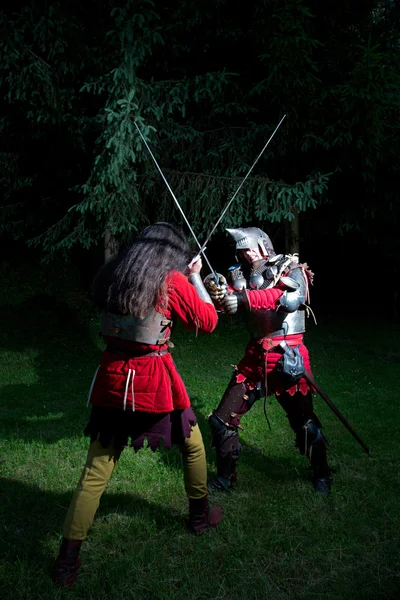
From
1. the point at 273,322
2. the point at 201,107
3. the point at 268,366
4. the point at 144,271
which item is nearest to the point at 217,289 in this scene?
the point at 273,322

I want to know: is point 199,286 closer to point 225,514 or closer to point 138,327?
point 138,327

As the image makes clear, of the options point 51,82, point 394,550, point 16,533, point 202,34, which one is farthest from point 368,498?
point 202,34

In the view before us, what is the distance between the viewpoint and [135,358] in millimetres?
3180

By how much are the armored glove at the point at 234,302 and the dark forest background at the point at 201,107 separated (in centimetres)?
425

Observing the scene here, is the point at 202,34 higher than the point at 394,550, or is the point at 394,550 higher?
the point at 202,34

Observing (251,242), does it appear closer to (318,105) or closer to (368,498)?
(368,498)

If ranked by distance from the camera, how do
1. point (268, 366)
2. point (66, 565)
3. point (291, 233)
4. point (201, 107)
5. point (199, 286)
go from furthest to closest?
point (291, 233)
point (201, 107)
point (268, 366)
point (199, 286)
point (66, 565)

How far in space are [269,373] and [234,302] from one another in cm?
71

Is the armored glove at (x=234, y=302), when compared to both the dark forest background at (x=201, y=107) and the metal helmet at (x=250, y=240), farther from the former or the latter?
the dark forest background at (x=201, y=107)

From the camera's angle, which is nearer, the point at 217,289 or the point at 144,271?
the point at 144,271

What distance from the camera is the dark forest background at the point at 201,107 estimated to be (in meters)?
7.63

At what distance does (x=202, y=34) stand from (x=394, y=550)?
7921 millimetres

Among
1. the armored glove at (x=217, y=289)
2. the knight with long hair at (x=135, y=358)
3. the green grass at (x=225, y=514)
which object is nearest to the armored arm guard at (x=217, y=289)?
the armored glove at (x=217, y=289)

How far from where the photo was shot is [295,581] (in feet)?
10.4
